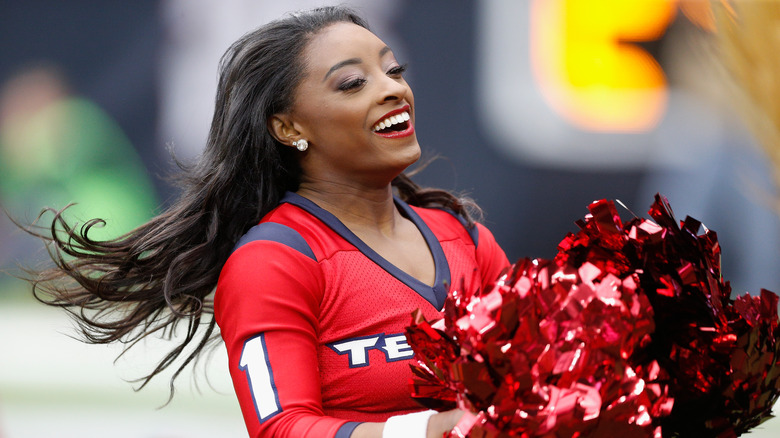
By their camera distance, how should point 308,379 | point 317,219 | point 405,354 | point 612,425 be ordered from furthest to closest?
point 317,219, point 405,354, point 308,379, point 612,425

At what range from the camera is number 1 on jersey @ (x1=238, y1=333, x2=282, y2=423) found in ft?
3.76

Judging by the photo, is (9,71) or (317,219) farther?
(9,71)

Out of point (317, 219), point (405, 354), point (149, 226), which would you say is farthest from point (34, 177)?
point (405, 354)

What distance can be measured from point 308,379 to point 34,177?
69.9 inches

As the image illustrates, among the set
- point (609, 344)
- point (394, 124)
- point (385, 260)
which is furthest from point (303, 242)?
point (609, 344)

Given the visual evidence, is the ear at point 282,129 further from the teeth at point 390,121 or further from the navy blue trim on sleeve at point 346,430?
the navy blue trim on sleeve at point 346,430

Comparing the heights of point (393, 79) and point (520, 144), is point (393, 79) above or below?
above

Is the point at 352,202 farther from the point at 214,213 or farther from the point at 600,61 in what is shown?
the point at 600,61

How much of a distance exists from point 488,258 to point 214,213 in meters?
0.50

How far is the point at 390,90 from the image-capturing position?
135 centimetres

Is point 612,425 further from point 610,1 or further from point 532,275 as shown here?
point 610,1

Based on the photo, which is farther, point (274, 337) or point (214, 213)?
point (214, 213)

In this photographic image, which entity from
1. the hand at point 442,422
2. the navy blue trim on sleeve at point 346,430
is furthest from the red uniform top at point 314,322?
the hand at point 442,422

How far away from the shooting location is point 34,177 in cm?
262
